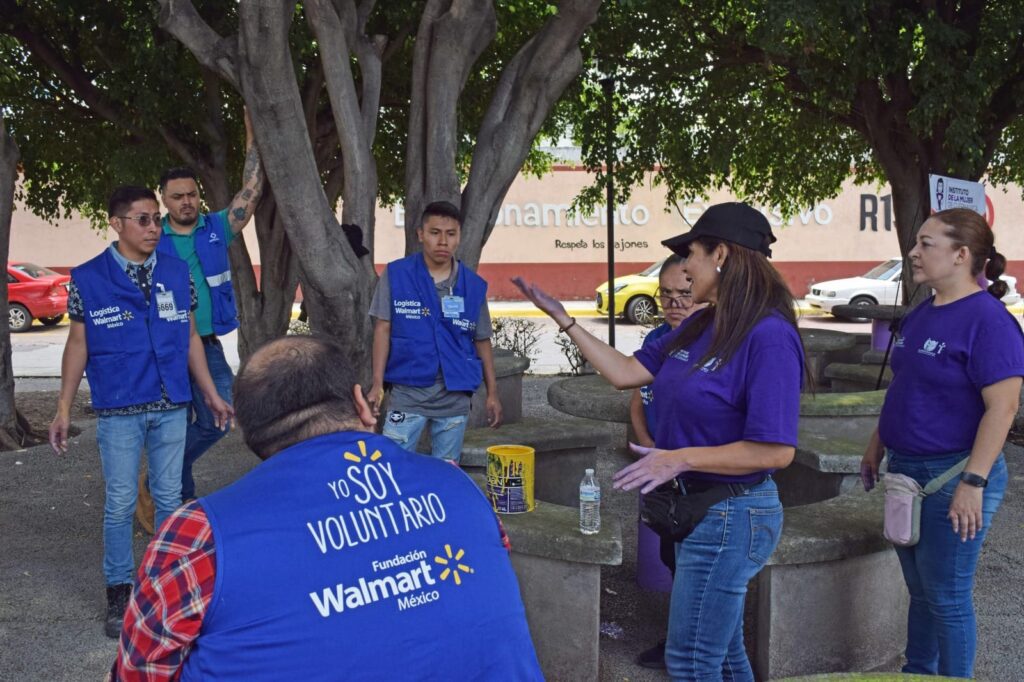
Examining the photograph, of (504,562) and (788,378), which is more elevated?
(788,378)

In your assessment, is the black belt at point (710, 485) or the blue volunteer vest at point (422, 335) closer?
the black belt at point (710, 485)

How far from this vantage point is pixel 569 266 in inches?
1121

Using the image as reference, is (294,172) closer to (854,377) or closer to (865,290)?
(854,377)

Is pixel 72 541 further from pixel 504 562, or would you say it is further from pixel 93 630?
pixel 504 562

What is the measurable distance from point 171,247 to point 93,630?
200 cm

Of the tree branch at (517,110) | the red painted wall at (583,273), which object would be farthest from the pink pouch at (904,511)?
the red painted wall at (583,273)

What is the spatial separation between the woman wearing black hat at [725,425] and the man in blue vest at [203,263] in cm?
332

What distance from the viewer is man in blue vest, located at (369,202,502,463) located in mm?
4949

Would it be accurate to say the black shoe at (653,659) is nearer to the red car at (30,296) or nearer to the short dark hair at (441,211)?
the short dark hair at (441,211)

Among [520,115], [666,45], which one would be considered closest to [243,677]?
[520,115]

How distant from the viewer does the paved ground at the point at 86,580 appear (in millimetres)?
4405

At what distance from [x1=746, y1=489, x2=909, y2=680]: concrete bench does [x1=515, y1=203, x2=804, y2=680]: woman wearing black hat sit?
1000 millimetres

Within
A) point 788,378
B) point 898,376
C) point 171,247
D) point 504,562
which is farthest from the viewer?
point 171,247

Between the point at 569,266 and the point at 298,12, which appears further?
the point at 569,266
